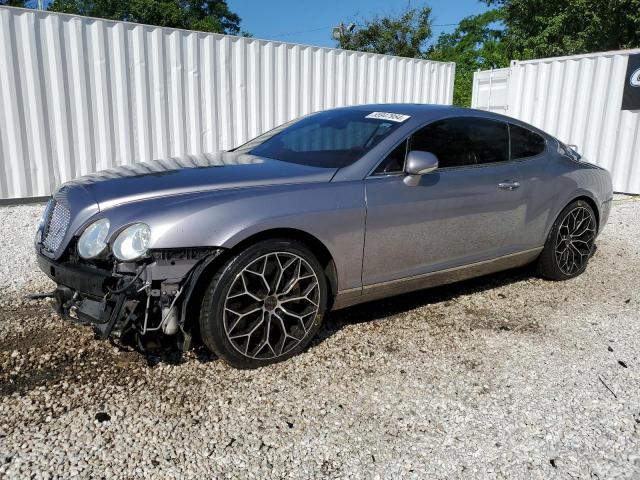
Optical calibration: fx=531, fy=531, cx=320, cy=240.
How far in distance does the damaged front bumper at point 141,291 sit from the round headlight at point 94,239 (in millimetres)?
79

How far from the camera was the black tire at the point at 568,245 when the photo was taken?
15.6 feet

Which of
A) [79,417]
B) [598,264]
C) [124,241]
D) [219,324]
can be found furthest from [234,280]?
[598,264]

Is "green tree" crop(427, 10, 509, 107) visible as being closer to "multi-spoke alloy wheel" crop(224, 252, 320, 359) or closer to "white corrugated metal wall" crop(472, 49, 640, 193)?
"white corrugated metal wall" crop(472, 49, 640, 193)

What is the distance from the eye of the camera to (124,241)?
2.72m

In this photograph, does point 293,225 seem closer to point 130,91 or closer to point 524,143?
point 524,143

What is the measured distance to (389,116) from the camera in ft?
12.7

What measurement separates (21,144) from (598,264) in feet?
24.6

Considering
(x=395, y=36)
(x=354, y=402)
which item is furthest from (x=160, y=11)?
(x=354, y=402)

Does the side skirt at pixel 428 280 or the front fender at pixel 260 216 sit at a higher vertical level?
the front fender at pixel 260 216

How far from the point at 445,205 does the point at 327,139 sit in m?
0.97

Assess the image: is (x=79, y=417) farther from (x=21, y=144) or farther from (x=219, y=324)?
(x=21, y=144)

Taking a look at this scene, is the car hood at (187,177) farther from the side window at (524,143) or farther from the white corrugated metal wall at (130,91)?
the white corrugated metal wall at (130,91)

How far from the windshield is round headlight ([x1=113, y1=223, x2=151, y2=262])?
1242 mm

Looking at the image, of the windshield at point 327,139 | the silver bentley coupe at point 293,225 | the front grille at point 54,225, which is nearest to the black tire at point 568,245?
the silver bentley coupe at point 293,225
